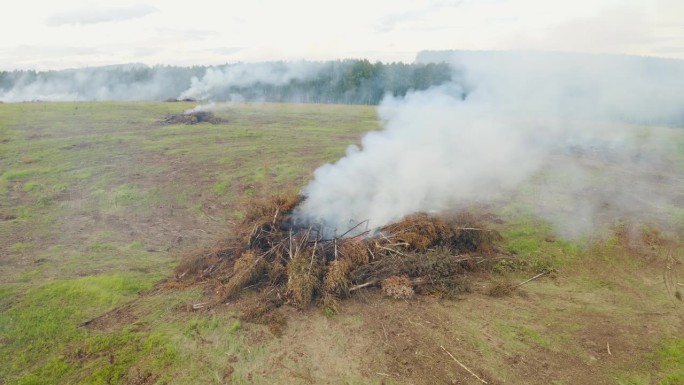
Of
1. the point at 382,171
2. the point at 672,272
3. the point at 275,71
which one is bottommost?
the point at 672,272

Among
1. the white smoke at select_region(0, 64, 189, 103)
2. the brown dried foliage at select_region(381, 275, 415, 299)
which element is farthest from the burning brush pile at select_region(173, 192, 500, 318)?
the white smoke at select_region(0, 64, 189, 103)

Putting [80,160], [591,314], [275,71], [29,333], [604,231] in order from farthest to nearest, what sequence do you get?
1. [275,71]
2. [80,160]
3. [604,231]
4. [591,314]
5. [29,333]

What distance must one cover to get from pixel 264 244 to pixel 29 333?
472 cm

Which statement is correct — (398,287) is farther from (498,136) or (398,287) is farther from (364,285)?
(498,136)

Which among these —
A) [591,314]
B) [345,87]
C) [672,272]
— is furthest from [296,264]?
[345,87]

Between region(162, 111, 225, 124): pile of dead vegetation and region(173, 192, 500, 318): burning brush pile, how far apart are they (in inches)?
932

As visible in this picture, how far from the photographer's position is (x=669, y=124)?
32.0 m

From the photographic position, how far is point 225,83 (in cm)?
5675

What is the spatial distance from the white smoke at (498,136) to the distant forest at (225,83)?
90.6 feet

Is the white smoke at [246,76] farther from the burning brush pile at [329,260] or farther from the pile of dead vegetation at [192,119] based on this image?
the burning brush pile at [329,260]

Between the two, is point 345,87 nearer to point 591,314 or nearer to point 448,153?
point 448,153

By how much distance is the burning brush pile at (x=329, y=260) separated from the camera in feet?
29.2

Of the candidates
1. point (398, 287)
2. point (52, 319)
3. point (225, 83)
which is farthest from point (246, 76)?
point (398, 287)

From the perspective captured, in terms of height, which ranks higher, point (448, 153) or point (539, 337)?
point (448, 153)
